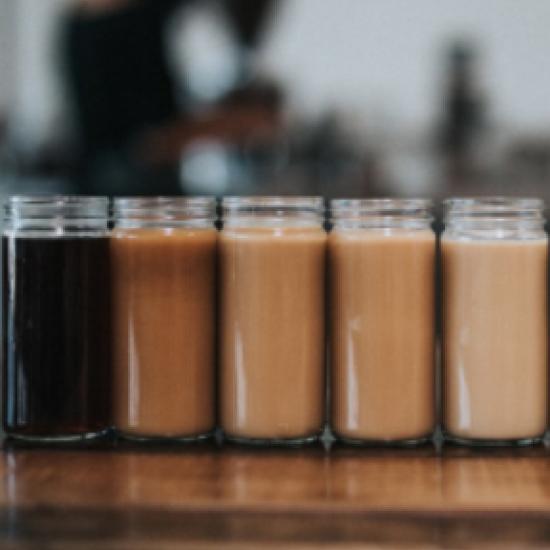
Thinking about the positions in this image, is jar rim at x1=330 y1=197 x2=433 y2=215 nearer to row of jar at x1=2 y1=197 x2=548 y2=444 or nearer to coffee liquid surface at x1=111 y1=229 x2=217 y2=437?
row of jar at x1=2 y1=197 x2=548 y2=444

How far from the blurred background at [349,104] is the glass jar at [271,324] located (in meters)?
2.35

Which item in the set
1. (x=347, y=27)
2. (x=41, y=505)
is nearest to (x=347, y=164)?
(x=347, y=27)

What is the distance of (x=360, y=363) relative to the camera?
949mm

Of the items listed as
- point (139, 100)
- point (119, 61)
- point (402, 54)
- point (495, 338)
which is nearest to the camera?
point (495, 338)

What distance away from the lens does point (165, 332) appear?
0.96 metres

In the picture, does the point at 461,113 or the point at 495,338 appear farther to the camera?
the point at 461,113

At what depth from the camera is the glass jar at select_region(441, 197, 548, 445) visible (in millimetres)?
942

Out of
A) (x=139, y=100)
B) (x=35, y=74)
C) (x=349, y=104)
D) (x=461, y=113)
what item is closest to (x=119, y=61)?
(x=139, y=100)

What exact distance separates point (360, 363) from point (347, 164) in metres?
2.52

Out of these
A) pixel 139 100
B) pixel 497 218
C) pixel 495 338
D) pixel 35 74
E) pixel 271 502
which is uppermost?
pixel 35 74

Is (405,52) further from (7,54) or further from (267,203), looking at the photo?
(267,203)

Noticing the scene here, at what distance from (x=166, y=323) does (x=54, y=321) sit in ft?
0.35

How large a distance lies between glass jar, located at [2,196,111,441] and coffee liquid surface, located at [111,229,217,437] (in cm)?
2

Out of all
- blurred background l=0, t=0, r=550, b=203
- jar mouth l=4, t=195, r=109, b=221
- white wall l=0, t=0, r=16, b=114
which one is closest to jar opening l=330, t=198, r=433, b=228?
jar mouth l=4, t=195, r=109, b=221
